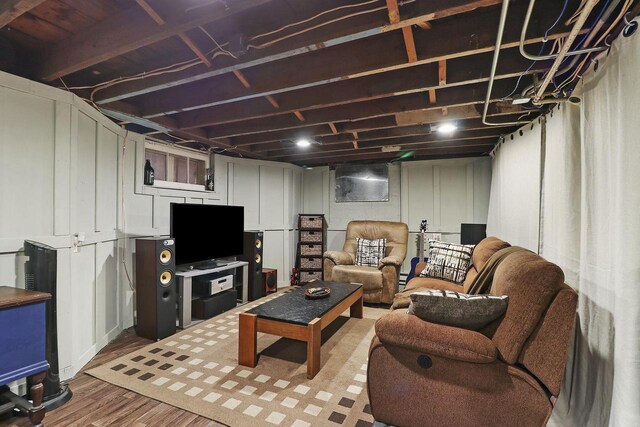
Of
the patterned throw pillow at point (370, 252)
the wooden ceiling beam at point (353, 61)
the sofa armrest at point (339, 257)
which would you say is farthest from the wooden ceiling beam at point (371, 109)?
the patterned throw pillow at point (370, 252)

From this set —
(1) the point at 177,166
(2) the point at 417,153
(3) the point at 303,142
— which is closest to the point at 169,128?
(1) the point at 177,166

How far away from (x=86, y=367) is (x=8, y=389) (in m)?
0.61

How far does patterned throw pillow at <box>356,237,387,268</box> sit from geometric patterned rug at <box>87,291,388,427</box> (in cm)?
166

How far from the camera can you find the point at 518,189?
3.01 metres

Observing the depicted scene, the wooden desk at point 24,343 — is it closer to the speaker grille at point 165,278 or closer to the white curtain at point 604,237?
the speaker grille at point 165,278

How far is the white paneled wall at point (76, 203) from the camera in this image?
6.78ft

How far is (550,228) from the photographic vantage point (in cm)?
226

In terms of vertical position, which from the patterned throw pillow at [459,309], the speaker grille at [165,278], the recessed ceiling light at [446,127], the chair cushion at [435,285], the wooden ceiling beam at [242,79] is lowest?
the chair cushion at [435,285]

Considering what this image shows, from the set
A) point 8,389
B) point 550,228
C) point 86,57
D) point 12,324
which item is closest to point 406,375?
point 550,228

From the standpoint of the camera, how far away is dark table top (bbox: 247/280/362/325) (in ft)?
8.04

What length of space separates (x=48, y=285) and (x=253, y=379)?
1.55 m

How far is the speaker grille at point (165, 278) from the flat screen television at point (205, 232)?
24 centimetres

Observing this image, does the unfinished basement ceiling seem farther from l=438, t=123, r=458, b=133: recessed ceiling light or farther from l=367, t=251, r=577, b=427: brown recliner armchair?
l=367, t=251, r=577, b=427: brown recliner armchair

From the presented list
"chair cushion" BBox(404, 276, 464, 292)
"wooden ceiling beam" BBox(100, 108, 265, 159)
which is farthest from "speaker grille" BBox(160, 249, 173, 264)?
"chair cushion" BBox(404, 276, 464, 292)
